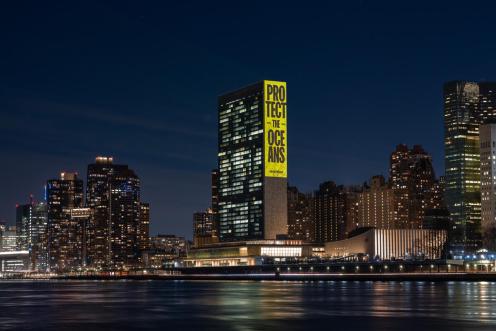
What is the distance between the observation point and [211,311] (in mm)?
67125

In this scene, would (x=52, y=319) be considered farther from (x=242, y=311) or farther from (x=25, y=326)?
(x=242, y=311)

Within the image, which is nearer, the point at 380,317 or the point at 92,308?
the point at 380,317

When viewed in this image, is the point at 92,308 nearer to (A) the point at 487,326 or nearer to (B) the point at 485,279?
(A) the point at 487,326

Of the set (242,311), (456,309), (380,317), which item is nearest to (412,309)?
(456,309)

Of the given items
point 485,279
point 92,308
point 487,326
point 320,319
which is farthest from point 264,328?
point 485,279

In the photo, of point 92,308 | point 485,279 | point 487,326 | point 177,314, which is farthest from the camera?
point 485,279

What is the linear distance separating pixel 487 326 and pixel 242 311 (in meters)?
21.1

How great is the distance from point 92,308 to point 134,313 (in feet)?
27.1

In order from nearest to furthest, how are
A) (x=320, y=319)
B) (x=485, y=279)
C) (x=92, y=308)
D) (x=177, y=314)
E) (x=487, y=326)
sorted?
(x=487, y=326) < (x=320, y=319) < (x=177, y=314) < (x=92, y=308) < (x=485, y=279)

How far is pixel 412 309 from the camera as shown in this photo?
66375 millimetres

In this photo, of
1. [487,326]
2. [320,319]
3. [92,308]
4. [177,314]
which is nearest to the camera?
[487,326]

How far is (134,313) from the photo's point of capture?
65.3 metres

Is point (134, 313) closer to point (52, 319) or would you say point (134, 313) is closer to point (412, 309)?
point (52, 319)

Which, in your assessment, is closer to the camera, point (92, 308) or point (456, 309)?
point (456, 309)
